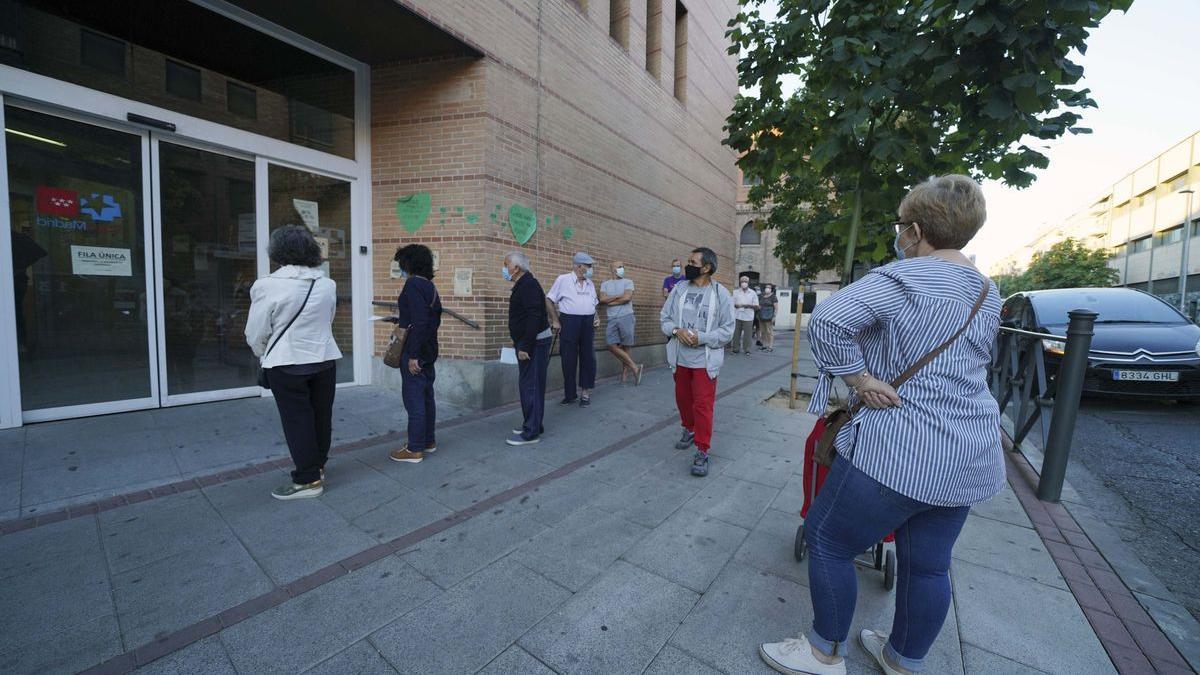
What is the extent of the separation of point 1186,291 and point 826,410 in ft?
171

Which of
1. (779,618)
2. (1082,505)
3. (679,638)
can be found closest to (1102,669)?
(779,618)

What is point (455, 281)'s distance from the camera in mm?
6355

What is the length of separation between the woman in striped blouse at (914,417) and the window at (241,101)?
6.39m

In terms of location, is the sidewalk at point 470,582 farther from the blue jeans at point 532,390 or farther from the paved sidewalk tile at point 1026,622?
the blue jeans at point 532,390

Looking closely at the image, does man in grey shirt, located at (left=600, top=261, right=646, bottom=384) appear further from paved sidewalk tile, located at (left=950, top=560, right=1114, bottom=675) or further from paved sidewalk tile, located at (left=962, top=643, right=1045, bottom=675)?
paved sidewalk tile, located at (left=962, top=643, right=1045, bottom=675)

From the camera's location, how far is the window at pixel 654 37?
1084 cm

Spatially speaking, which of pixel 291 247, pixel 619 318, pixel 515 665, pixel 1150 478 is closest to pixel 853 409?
pixel 515 665

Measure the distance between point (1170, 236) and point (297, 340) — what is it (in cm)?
5905

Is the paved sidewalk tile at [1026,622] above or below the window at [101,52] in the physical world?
below

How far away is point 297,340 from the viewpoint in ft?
11.3

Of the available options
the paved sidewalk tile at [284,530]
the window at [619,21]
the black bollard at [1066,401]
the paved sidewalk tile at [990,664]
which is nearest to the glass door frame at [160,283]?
the paved sidewalk tile at [284,530]

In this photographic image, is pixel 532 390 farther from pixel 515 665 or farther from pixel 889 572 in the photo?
pixel 889 572

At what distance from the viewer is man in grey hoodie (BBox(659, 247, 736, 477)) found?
4234mm

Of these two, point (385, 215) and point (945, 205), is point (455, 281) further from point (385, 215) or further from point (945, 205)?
point (945, 205)
